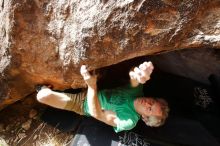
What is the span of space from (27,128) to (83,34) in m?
1.56

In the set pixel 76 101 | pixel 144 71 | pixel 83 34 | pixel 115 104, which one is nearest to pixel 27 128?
pixel 76 101

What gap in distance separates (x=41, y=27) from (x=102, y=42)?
1.81 feet

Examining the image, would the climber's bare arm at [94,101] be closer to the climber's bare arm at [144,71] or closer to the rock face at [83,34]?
the rock face at [83,34]

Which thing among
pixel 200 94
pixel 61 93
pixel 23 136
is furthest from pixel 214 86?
pixel 23 136

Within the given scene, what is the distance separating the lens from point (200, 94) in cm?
280

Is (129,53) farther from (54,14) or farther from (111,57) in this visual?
(54,14)

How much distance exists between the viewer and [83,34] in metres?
2.11

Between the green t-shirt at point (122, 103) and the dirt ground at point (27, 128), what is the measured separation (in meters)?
0.66

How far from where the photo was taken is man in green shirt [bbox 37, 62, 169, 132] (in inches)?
92.2

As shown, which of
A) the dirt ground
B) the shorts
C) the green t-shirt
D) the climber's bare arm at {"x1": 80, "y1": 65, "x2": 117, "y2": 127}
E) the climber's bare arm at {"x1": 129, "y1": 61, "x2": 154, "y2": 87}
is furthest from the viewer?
the dirt ground

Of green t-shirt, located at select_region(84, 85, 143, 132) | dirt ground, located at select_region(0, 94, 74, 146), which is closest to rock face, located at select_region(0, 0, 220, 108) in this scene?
green t-shirt, located at select_region(84, 85, 143, 132)

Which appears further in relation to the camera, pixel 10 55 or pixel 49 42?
pixel 10 55

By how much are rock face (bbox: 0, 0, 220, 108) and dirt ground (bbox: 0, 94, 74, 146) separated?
0.39m

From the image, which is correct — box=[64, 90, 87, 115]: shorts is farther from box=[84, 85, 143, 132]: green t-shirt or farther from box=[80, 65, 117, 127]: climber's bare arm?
box=[80, 65, 117, 127]: climber's bare arm
